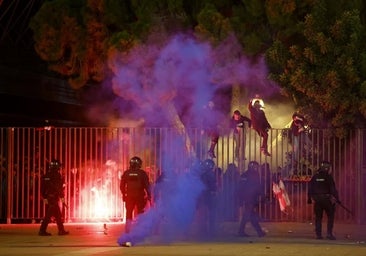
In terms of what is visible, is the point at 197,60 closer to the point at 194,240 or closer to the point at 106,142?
the point at 106,142

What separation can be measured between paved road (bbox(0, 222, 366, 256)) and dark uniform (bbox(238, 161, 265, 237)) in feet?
0.97

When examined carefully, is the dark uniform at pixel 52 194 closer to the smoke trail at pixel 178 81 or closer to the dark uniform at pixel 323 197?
the smoke trail at pixel 178 81

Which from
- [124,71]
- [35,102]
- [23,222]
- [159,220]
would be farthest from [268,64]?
[35,102]

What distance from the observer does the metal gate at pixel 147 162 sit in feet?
70.9

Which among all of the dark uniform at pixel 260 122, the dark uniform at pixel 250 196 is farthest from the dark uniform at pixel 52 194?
the dark uniform at pixel 260 122

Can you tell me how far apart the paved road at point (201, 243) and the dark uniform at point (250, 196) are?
0.30 meters

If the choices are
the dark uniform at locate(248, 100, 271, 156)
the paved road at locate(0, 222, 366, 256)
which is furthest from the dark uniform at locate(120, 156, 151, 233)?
the dark uniform at locate(248, 100, 271, 156)

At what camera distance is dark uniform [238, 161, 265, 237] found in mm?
18562

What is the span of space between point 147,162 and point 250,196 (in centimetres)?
441

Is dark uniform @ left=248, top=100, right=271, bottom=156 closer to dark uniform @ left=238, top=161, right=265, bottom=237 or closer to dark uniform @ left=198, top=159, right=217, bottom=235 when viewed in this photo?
dark uniform @ left=238, top=161, right=265, bottom=237

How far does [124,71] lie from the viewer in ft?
73.5

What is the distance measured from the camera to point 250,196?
1858cm

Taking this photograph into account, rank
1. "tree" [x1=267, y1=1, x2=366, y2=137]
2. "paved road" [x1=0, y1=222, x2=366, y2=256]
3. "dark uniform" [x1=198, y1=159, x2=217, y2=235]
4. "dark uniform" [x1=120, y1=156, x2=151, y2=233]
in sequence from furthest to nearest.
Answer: "tree" [x1=267, y1=1, x2=366, y2=137], "dark uniform" [x1=198, y1=159, x2=217, y2=235], "dark uniform" [x1=120, y1=156, x2=151, y2=233], "paved road" [x1=0, y1=222, x2=366, y2=256]

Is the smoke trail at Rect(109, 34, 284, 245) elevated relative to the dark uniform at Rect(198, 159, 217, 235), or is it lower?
elevated
